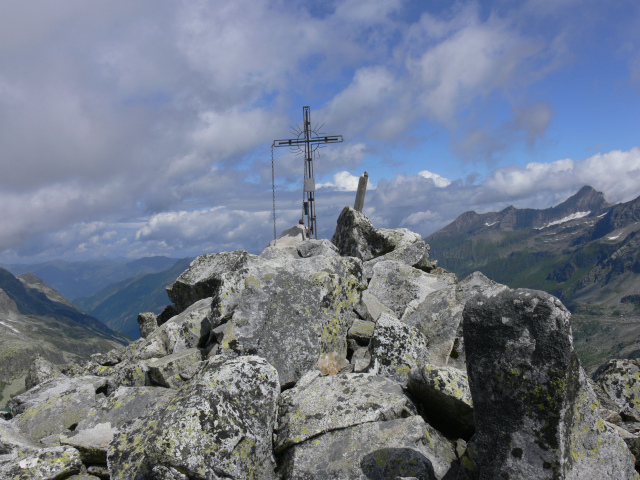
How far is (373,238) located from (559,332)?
16364 millimetres

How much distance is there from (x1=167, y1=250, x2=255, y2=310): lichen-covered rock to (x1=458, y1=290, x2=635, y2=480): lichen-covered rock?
44.4 ft

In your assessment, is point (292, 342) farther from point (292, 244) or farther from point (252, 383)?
point (292, 244)

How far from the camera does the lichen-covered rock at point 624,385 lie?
12.6m

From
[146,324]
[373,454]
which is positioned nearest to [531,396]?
[373,454]

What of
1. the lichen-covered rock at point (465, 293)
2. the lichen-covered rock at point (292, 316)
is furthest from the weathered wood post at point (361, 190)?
the lichen-covered rock at point (292, 316)

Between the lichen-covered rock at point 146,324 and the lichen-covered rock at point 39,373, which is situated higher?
the lichen-covered rock at point 146,324

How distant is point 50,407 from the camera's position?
12.3 m

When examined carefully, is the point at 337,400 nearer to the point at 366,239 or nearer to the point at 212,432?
the point at 212,432

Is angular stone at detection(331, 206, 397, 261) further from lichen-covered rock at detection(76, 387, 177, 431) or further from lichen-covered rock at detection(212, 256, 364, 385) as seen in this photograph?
lichen-covered rock at detection(76, 387, 177, 431)

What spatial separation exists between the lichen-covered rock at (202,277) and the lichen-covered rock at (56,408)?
22.7ft

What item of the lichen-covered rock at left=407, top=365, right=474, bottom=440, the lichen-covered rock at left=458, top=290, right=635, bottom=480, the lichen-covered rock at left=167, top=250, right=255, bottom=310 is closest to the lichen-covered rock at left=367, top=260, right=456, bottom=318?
the lichen-covered rock at left=167, top=250, right=255, bottom=310

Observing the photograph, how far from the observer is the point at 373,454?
8.12 meters

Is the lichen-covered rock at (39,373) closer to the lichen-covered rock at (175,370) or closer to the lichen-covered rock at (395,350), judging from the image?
the lichen-covered rock at (175,370)

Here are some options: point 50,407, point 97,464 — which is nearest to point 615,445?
point 97,464
